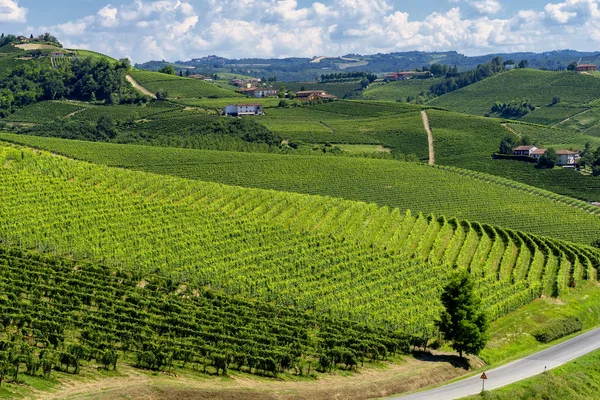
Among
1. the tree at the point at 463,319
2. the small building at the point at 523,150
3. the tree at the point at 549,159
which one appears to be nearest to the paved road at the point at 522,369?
the tree at the point at 463,319

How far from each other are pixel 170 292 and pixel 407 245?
103 ft

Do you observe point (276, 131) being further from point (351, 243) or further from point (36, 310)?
point (36, 310)

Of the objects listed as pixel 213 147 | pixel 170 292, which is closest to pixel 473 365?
pixel 170 292

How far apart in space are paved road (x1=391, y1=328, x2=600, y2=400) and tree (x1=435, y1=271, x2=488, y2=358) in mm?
2398

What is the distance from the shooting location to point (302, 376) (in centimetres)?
4634

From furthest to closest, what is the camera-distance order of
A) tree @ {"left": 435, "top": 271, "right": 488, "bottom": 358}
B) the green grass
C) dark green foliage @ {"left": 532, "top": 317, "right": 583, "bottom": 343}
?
dark green foliage @ {"left": 532, "top": 317, "right": 583, "bottom": 343}
tree @ {"left": 435, "top": 271, "right": 488, "bottom": 358}
the green grass

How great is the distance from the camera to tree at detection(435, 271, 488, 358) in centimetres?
5209

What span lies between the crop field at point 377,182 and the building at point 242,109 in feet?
198

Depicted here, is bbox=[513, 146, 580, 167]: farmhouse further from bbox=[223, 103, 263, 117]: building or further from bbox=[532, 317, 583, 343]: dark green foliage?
bbox=[532, 317, 583, 343]: dark green foliage

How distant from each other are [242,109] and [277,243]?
12472 cm

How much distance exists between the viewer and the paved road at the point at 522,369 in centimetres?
4603

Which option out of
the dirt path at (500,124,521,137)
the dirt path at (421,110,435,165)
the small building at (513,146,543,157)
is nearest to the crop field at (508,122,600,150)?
the dirt path at (500,124,521,137)

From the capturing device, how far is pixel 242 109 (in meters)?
193

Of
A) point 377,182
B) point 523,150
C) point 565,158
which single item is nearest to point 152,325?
point 377,182
